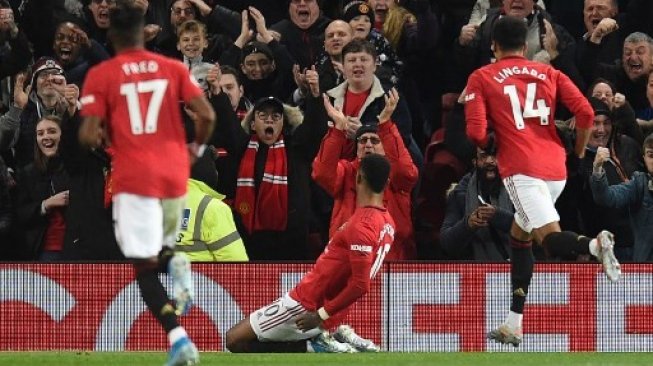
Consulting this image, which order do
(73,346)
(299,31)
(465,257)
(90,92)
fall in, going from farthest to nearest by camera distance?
(299,31) → (465,257) → (73,346) → (90,92)

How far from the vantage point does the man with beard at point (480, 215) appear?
1493 centimetres

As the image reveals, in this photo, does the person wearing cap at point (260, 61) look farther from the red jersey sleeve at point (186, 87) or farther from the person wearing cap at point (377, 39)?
the red jersey sleeve at point (186, 87)

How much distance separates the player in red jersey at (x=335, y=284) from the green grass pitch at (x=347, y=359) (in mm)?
325

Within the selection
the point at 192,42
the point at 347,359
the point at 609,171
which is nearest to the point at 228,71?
the point at 192,42

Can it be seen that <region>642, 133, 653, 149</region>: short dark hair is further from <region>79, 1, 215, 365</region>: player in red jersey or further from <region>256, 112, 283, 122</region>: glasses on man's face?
<region>79, 1, 215, 365</region>: player in red jersey

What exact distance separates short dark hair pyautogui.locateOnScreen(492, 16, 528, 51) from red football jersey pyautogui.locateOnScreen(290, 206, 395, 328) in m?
1.66

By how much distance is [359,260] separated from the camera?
13055 millimetres

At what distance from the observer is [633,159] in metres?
16.0

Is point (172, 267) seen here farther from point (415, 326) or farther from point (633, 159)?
point (633, 159)

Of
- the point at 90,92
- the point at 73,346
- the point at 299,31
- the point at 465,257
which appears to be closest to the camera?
the point at 90,92

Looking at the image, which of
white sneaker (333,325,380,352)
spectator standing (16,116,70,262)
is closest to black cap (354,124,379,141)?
white sneaker (333,325,380,352)

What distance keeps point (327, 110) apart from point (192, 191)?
1.43 metres

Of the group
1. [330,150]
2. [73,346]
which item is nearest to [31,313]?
[73,346]

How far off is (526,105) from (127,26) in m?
3.33
